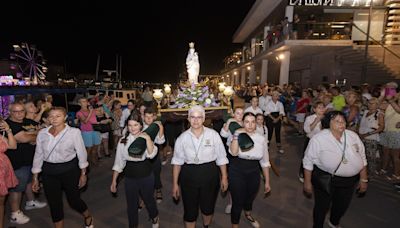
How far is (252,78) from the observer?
2922cm

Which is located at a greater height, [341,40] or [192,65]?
[341,40]

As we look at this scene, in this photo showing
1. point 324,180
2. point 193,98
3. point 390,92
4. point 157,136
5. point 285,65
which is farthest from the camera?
point 285,65

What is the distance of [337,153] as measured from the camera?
10.7 feet

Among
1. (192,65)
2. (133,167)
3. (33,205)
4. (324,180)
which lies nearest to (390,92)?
(324,180)

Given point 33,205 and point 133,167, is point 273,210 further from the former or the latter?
point 33,205

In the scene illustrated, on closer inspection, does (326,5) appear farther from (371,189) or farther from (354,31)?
(371,189)

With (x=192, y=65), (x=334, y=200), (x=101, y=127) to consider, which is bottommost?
(x=334, y=200)

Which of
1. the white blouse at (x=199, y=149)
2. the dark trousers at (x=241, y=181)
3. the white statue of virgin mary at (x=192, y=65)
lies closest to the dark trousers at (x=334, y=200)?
the dark trousers at (x=241, y=181)

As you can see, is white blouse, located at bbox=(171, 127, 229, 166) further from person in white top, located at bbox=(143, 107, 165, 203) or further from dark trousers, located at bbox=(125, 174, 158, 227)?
person in white top, located at bbox=(143, 107, 165, 203)

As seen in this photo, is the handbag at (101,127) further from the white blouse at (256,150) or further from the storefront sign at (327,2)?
the storefront sign at (327,2)

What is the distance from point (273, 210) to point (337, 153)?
184 cm

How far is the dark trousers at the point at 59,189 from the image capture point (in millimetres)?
3465

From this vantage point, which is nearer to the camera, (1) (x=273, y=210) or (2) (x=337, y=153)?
(2) (x=337, y=153)

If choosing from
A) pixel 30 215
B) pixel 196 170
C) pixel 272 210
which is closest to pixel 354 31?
pixel 272 210
